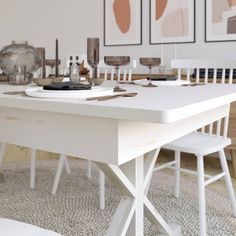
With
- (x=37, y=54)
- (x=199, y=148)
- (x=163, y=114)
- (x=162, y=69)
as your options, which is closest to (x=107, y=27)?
(x=162, y=69)

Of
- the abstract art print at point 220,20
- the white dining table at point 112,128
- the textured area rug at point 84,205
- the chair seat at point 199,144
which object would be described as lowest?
the textured area rug at point 84,205

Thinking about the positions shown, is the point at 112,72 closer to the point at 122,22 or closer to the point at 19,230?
the point at 122,22

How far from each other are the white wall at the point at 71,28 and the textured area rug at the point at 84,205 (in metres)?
1.28

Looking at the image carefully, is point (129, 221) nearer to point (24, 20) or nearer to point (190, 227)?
point (190, 227)

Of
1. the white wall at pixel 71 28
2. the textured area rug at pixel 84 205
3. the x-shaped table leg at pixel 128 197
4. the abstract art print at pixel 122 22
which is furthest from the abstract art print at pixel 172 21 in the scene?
the x-shaped table leg at pixel 128 197

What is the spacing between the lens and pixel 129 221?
1294mm

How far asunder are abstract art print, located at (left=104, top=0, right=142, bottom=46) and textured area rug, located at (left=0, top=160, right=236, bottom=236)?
1.55 m

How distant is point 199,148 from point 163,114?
979 mm

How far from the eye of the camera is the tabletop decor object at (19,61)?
70.9 inches

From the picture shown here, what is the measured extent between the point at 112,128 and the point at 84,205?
138 cm

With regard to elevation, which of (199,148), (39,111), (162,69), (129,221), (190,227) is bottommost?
(190,227)

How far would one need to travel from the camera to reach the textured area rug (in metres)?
1.98

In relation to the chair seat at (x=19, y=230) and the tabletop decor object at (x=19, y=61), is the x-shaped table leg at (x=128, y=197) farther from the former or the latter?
the tabletop decor object at (x=19, y=61)

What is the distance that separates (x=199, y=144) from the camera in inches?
74.5
